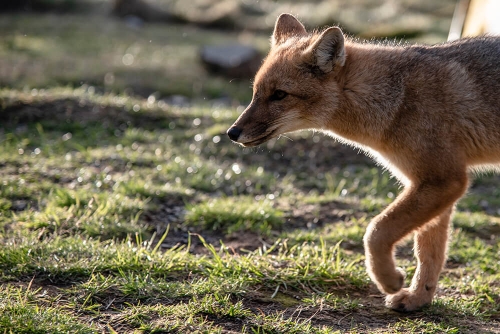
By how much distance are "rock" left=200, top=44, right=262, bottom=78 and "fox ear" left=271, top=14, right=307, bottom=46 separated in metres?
7.83

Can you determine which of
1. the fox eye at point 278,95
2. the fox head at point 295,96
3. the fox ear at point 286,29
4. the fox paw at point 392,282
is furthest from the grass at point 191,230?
the fox ear at point 286,29

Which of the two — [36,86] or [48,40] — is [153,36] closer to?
[48,40]

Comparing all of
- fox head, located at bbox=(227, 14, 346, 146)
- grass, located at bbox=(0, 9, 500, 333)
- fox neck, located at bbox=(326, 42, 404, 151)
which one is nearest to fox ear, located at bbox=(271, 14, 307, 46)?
fox head, located at bbox=(227, 14, 346, 146)

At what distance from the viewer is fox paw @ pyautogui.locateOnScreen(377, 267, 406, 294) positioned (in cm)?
463

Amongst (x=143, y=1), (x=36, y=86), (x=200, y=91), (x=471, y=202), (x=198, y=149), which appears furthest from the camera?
(x=143, y=1)

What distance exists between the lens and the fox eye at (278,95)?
16.9 ft

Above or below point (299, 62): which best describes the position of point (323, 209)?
below

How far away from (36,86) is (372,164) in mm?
6595

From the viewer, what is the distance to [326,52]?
5047 mm

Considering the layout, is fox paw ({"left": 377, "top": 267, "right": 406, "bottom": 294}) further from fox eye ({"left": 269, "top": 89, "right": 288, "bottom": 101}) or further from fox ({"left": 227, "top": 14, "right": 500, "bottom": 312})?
fox eye ({"left": 269, "top": 89, "right": 288, "bottom": 101})

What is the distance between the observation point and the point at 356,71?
5.16 m

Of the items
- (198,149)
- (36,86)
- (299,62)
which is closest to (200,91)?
(36,86)

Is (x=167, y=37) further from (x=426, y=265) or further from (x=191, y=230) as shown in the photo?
(x=426, y=265)

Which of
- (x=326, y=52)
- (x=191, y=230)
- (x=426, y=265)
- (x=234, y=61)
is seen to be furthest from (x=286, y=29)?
(x=234, y=61)
